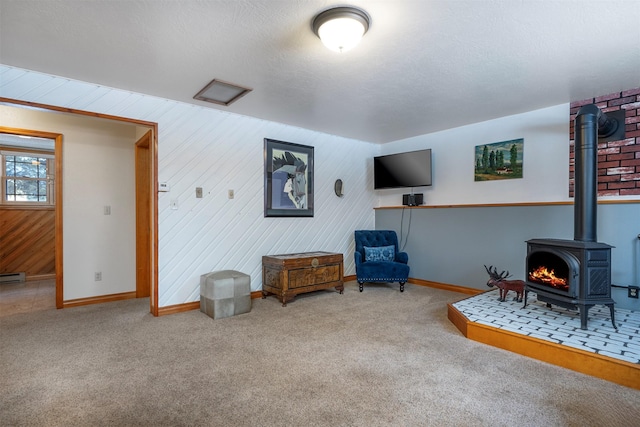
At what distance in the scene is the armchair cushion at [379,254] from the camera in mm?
4961

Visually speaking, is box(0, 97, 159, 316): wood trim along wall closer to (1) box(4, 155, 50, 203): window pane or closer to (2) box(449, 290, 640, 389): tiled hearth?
(1) box(4, 155, 50, 203): window pane

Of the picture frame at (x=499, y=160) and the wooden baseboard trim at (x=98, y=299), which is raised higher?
the picture frame at (x=499, y=160)

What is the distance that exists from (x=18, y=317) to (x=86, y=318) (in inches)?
29.7

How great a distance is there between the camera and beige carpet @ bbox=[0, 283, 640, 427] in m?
1.76

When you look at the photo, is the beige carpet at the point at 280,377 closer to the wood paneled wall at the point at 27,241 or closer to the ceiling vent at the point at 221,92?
the ceiling vent at the point at 221,92

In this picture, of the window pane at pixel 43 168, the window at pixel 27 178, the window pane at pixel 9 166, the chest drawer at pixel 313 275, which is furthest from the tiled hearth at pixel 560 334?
the window pane at pixel 9 166

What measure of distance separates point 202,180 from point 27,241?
4.13 metres

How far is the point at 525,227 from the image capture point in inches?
161

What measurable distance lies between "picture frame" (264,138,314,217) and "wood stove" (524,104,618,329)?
297cm

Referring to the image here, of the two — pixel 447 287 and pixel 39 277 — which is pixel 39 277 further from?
pixel 447 287

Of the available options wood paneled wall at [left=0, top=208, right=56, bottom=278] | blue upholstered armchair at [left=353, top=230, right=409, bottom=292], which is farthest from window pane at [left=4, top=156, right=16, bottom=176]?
blue upholstered armchair at [left=353, top=230, right=409, bottom=292]

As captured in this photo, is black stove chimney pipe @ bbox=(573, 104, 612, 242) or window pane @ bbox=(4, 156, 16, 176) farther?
window pane @ bbox=(4, 156, 16, 176)

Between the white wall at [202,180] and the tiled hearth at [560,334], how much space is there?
253 cm

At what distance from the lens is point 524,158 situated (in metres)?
4.18
